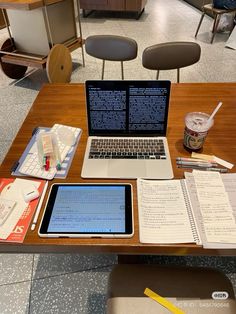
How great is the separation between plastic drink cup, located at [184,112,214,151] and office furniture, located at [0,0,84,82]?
227 cm

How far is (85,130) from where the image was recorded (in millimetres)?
1113

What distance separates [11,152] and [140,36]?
4531 mm

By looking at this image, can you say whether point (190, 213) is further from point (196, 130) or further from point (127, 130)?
point (127, 130)

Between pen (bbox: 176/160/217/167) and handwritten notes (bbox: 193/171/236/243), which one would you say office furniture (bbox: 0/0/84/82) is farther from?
handwritten notes (bbox: 193/171/236/243)

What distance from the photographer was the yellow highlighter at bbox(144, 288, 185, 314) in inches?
30.7

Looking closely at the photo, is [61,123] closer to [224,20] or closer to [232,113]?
[232,113]

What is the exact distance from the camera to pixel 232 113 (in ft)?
3.93

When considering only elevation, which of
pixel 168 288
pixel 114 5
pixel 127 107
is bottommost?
pixel 114 5

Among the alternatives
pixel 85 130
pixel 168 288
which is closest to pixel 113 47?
pixel 85 130

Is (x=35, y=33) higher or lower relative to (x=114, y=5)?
higher

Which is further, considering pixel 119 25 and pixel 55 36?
pixel 119 25

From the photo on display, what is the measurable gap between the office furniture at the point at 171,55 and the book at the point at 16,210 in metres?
1.29

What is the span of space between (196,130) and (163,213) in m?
0.35

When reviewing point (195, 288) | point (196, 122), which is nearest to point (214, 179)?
point (196, 122)
